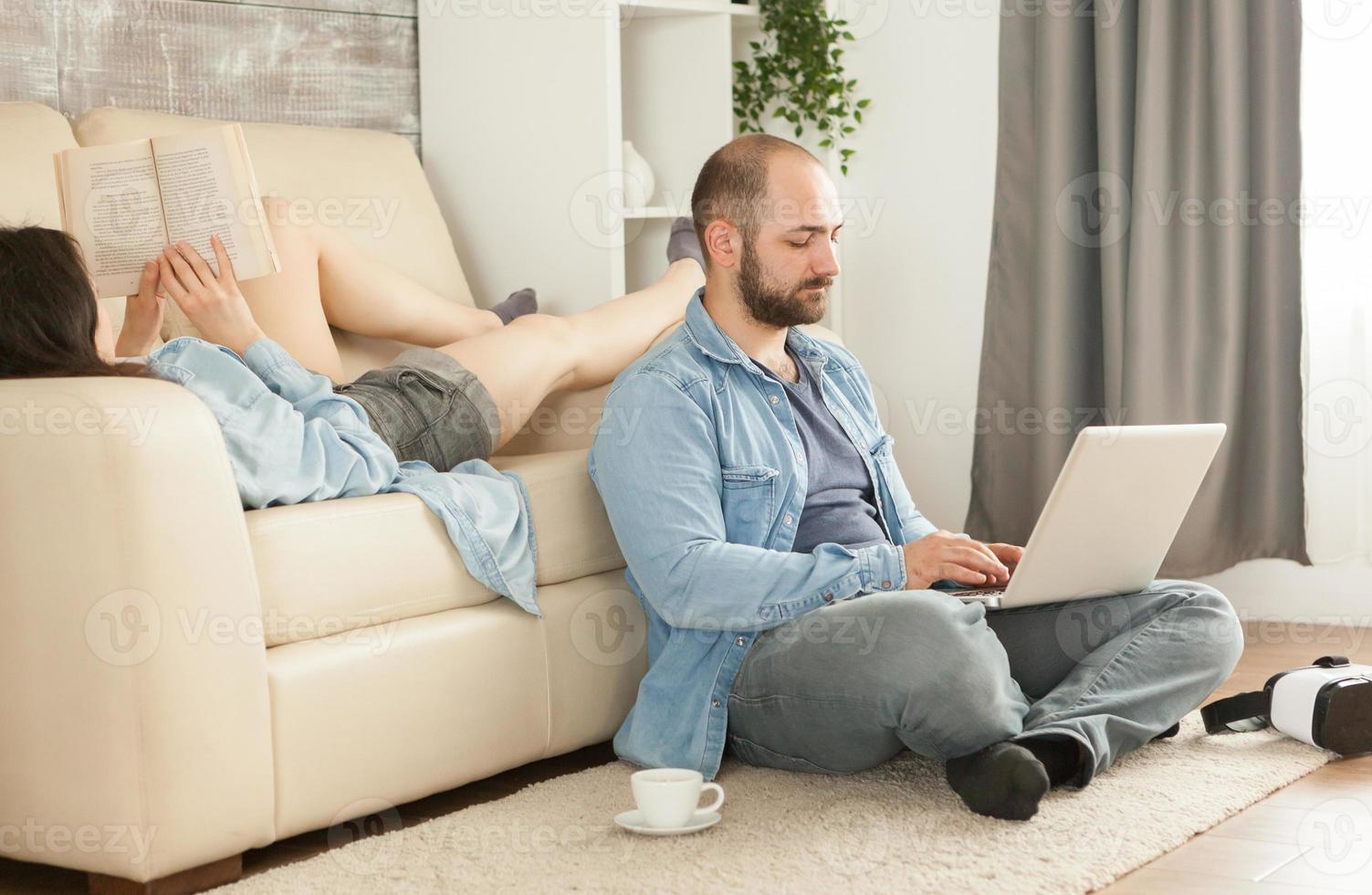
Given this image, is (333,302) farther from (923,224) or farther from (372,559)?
(923,224)

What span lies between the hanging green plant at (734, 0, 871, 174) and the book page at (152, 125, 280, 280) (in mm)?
1631

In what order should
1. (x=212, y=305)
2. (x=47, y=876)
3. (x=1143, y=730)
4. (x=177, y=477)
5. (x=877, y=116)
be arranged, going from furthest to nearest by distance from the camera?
(x=877, y=116)
(x=212, y=305)
(x=1143, y=730)
(x=47, y=876)
(x=177, y=477)

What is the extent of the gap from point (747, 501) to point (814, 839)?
1.49 feet

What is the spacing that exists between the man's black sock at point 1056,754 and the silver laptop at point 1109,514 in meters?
0.16

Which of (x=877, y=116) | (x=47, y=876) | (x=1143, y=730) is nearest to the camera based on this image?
→ (x=47, y=876)

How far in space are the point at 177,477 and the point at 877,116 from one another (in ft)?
7.76

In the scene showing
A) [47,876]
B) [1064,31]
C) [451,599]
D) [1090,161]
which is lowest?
[47,876]

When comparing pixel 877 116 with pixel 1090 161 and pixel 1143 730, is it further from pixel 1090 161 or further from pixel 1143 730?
pixel 1143 730

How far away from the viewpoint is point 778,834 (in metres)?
1.66

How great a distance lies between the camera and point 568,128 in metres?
3.01

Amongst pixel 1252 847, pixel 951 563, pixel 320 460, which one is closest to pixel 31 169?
pixel 320 460

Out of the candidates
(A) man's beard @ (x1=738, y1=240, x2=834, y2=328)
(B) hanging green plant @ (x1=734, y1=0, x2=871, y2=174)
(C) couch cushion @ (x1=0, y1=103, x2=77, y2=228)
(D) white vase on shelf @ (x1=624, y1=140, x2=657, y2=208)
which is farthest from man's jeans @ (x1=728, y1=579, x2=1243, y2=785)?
(B) hanging green plant @ (x1=734, y1=0, x2=871, y2=174)

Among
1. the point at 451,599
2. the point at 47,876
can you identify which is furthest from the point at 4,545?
the point at 451,599

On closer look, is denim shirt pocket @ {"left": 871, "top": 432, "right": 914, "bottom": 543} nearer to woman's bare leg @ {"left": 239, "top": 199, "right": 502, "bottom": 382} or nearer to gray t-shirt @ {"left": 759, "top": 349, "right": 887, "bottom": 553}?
gray t-shirt @ {"left": 759, "top": 349, "right": 887, "bottom": 553}
